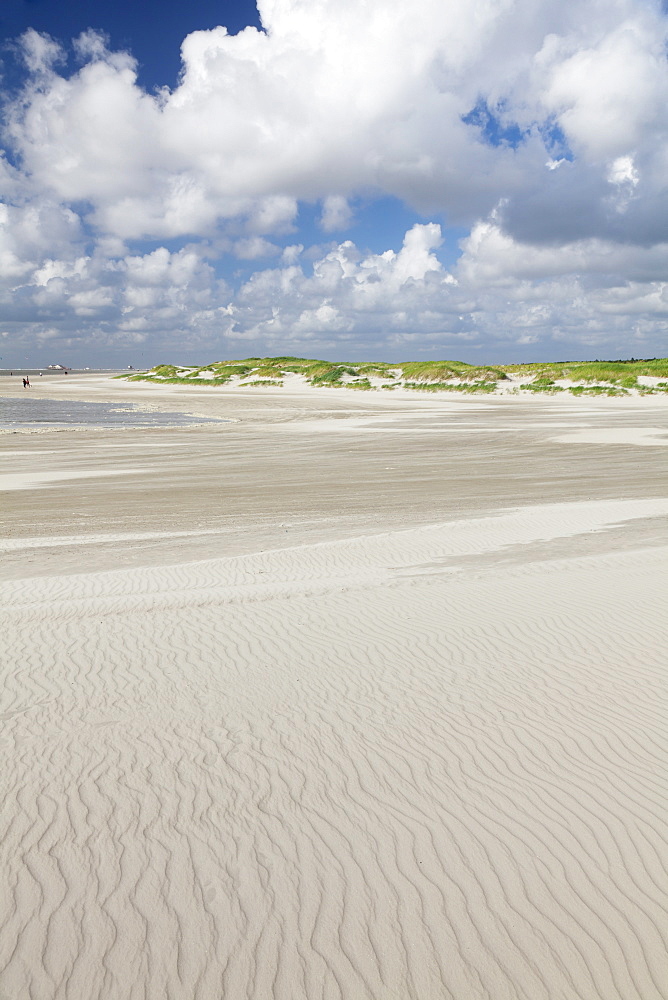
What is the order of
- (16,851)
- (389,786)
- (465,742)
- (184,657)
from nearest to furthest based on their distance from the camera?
(16,851) < (389,786) < (465,742) < (184,657)

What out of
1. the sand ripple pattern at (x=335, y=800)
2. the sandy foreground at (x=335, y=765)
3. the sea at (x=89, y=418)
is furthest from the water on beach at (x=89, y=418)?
the sand ripple pattern at (x=335, y=800)

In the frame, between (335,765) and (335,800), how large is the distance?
1.22 ft

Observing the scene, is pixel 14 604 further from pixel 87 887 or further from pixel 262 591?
pixel 87 887

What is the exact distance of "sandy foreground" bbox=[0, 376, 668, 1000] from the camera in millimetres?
3191

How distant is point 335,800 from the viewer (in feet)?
14.0

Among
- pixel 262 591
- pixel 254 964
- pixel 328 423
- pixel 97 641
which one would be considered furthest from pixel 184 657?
pixel 328 423

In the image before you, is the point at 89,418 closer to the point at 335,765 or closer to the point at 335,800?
the point at 335,765

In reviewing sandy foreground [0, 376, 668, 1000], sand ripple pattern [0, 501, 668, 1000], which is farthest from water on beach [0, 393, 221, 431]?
sand ripple pattern [0, 501, 668, 1000]

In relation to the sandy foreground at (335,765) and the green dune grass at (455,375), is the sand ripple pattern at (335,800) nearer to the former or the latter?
the sandy foreground at (335,765)

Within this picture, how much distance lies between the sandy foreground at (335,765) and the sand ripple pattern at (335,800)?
2 centimetres

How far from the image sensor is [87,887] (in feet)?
11.7

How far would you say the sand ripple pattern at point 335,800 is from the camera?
10.4 ft

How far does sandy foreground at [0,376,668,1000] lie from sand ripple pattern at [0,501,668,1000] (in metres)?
0.02

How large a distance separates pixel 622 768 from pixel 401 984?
2246 millimetres
